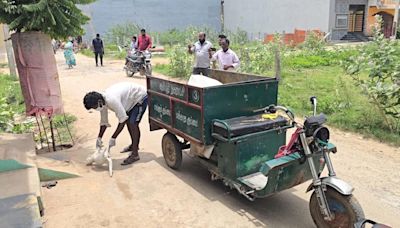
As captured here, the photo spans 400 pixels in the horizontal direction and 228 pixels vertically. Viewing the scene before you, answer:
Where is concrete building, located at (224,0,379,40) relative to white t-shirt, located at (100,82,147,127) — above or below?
above

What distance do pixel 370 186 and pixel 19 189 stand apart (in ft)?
13.4

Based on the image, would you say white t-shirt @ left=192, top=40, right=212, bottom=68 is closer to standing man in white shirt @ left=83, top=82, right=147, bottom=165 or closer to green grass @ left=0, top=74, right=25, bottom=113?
standing man in white shirt @ left=83, top=82, right=147, bottom=165

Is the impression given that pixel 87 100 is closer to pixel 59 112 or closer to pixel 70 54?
pixel 59 112

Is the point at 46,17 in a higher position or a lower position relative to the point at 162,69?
higher

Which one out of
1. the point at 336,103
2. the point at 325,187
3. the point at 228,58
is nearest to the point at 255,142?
the point at 325,187

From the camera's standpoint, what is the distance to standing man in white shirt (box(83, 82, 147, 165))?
16.6ft

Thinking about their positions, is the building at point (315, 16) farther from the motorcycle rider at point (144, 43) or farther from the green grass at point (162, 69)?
the motorcycle rider at point (144, 43)

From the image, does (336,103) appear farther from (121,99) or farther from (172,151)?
(121,99)

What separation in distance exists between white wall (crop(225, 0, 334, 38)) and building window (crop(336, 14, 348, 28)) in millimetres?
1311

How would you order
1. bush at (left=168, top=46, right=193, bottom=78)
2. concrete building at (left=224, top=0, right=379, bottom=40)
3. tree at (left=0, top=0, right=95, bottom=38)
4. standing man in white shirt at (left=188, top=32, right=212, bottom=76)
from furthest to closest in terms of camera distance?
concrete building at (left=224, top=0, right=379, bottom=40) < bush at (left=168, top=46, right=193, bottom=78) < standing man in white shirt at (left=188, top=32, right=212, bottom=76) < tree at (left=0, top=0, right=95, bottom=38)

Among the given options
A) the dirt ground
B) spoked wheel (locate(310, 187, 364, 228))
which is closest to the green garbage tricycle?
spoked wheel (locate(310, 187, 364, 228))

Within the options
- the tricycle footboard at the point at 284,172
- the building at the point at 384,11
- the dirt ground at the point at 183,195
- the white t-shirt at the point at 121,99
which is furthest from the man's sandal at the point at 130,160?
the building at the point at 384,11

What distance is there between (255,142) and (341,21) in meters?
30.2

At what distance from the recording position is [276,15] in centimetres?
3434
